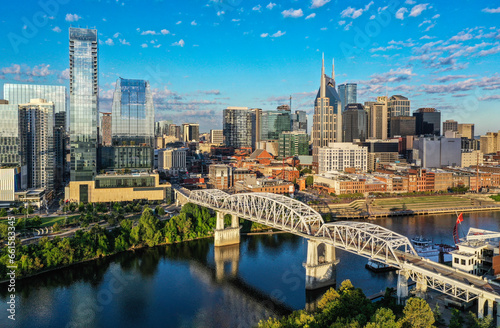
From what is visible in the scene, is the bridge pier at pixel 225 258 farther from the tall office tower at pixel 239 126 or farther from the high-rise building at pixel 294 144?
the tall office tower at pixel 239 126

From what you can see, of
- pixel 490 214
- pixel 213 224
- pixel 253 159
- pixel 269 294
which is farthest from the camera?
pixel 253 159

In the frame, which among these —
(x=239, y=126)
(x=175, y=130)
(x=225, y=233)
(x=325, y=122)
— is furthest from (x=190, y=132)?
(x=225, y=233)

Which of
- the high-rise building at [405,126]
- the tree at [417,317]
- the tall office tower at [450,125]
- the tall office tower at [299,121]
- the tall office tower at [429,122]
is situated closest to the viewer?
the tree at [417,317]

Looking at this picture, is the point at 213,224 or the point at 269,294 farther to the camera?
the point at 213,224

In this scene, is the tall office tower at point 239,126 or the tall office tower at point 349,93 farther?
the tall office tower at point 349,93

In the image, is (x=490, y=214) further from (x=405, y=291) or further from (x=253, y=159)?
(x=253, y=159)

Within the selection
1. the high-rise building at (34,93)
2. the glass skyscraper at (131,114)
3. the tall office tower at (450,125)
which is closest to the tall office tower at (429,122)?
the tall office tower at (450,125)

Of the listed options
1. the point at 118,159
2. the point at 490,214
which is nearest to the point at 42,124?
the point at 118,159

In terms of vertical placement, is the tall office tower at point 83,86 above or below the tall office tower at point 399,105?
below
